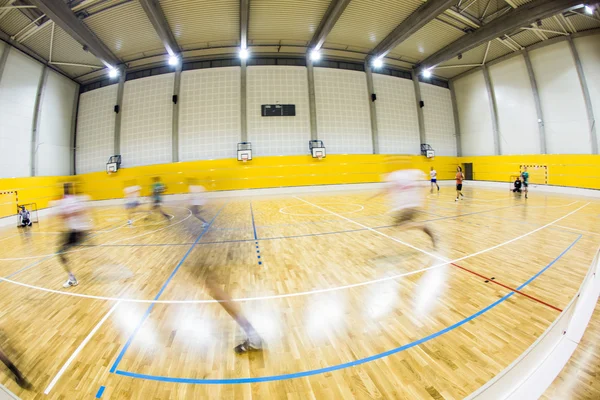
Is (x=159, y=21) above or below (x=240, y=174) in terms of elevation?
above

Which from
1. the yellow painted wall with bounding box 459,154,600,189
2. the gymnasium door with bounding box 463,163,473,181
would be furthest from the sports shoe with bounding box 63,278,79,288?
the gymnasium door with bounding box 463,163,473,181

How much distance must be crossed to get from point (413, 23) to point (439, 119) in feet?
31.7

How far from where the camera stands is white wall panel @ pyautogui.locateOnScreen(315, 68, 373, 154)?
55.0ft

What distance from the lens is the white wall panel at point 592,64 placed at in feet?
43.2

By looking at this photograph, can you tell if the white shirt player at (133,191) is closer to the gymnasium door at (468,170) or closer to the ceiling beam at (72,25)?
the ceiling beam at (72,25)

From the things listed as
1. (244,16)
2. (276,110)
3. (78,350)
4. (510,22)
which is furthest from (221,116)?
(510,22)

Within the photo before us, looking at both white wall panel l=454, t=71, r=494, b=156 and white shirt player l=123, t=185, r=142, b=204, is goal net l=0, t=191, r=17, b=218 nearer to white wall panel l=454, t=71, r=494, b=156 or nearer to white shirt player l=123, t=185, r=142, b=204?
white shirt player l=123, t=185, r=142, b=204

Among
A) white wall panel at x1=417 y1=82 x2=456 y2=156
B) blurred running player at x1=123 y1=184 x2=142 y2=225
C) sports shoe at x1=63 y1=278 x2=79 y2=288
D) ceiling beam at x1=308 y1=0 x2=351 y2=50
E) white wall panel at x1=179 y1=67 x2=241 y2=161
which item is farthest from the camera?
white wall panel at x1=417 y1=82 x2=456 y2=156

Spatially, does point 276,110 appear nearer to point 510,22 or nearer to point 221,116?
point 221,116

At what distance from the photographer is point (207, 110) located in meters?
15.8

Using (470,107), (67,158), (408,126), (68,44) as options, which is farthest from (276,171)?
(470,107)

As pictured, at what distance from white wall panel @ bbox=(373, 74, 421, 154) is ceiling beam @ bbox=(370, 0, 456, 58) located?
2792 mm

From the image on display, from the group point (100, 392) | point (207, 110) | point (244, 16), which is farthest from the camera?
point (207, 110)

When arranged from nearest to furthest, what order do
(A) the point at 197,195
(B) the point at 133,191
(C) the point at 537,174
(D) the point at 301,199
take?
(B) the point at 133,191
(D) the point at 301,199
(A) the point at 197,195
(C) the point at 537,174
